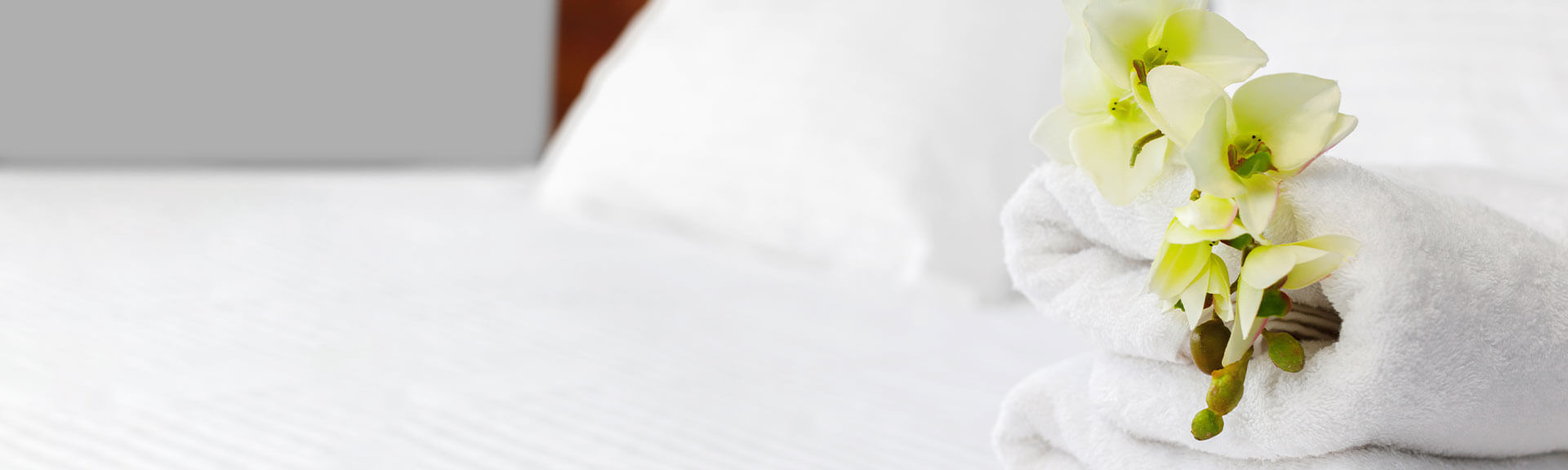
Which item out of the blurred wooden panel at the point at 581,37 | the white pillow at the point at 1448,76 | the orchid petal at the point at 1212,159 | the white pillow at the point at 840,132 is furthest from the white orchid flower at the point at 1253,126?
the blurred wooden panel at the point at 581,37

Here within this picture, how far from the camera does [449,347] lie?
897 millimetres

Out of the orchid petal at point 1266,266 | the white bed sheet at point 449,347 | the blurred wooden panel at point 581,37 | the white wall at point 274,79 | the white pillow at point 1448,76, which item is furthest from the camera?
the blurred wooden panel at point 581,37

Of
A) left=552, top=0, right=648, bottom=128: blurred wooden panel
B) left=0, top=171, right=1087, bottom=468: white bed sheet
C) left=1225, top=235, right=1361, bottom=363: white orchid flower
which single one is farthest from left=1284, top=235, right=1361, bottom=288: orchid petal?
left=552, top=0, right=648, bottom=128: blurred wooden panel

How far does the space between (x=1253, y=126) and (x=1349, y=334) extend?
7cm

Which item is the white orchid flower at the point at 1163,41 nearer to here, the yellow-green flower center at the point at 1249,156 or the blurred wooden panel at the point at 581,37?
the yellow-green flower center at the point at 1249,156

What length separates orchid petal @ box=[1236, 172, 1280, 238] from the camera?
0.37 meters

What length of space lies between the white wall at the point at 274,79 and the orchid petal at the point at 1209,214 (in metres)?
2.00

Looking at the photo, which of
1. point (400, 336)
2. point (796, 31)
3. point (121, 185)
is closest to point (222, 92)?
point (121, 185)

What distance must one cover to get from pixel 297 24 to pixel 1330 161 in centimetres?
213

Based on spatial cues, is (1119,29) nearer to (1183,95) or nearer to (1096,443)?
(1183,95)

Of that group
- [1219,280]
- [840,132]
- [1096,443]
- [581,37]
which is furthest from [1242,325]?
[581,37]

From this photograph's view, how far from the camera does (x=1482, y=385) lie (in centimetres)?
Answer: 41

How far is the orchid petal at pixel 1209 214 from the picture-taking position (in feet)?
1.23

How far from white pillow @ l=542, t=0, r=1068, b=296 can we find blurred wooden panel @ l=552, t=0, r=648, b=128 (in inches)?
36.2
